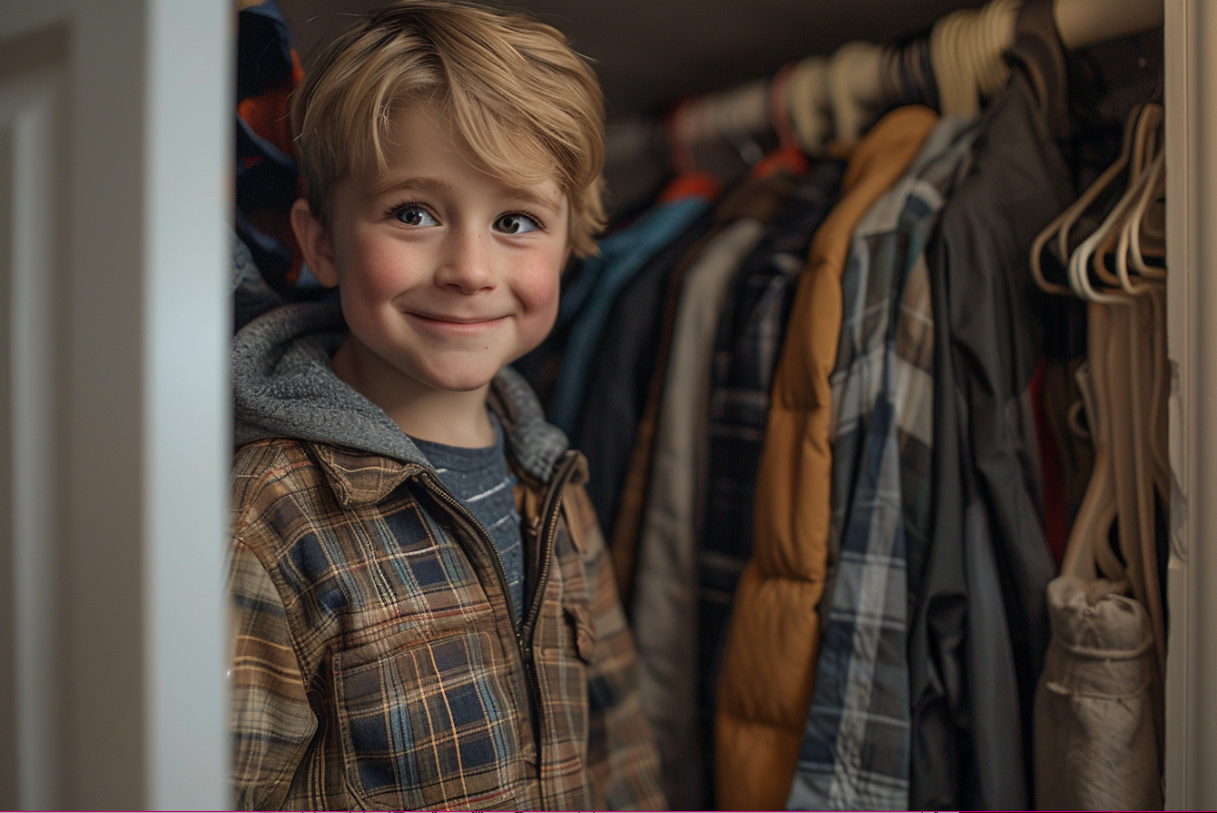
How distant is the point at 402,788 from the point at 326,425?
0.90 feet

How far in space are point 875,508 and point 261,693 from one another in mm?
553

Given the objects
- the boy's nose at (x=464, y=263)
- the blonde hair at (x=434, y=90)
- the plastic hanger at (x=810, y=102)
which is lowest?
the boy's nose at (x=464, y=263)

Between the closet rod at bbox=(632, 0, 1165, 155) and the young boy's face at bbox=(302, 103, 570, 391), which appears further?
the closet rod at bbox=(632, 0, 1165, 155)

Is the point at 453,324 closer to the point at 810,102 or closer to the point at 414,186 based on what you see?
the point at 414,186

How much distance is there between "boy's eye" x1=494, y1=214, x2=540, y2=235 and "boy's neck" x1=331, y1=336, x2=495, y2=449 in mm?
136

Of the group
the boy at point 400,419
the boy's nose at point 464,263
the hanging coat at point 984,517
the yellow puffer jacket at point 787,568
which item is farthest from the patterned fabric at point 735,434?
the boy's nose at point 464,263

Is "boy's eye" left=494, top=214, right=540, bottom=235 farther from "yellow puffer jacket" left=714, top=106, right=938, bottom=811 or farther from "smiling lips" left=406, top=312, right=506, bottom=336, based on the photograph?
"yellow puffer jacket" left=714, top=106, right=938, bottom=811

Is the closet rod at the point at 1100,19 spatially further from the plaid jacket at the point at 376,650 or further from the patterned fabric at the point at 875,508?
the plaid jacket at the point at 376,650

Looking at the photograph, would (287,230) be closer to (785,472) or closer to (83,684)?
(83,684)

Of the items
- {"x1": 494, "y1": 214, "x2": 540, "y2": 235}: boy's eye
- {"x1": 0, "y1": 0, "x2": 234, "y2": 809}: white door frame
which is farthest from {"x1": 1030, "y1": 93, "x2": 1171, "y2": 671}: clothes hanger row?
{"x1": 0, "y1": 0, "x2": 234, "y2": 809}: white door frame

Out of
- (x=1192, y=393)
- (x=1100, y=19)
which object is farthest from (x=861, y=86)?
(x=1192, y=393)

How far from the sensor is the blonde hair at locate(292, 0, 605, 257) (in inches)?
23.3

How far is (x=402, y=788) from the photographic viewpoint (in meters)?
0.61

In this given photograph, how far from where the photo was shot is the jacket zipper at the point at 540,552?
64cm
